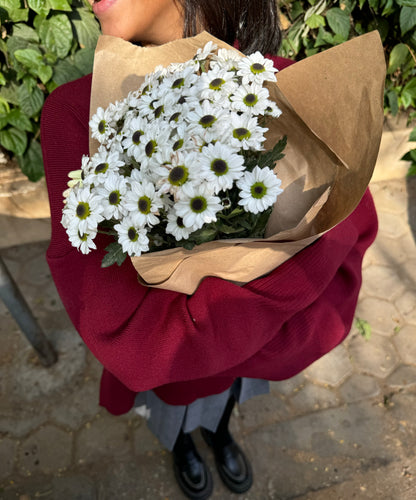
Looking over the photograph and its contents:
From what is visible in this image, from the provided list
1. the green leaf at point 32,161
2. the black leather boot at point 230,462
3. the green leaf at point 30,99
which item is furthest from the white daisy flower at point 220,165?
the green leaf at point 32,161

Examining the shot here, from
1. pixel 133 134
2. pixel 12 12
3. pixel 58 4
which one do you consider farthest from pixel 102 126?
pixel 12 12

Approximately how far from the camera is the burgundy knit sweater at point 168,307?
0.90 meters

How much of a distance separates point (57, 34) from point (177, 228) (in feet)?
6.14

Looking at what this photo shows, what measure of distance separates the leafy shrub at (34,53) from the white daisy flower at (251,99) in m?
1.66

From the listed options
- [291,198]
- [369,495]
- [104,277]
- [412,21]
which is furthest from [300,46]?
[369,495]

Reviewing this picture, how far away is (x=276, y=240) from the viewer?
685mm

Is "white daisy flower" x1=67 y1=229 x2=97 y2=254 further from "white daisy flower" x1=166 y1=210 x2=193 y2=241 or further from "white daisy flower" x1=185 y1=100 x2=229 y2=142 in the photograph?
"white daisy flower" x1=185 y1=100 x2=229 y2=142

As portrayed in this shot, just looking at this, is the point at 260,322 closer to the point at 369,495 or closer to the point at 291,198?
the point at 291,198

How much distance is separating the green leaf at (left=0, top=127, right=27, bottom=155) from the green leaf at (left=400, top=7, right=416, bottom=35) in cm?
224

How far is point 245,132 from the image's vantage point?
67cm

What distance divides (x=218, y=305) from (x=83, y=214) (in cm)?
39

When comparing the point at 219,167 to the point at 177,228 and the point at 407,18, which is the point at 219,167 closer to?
the point at 177,228

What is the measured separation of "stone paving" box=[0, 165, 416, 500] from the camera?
5.84 feet

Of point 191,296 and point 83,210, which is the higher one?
point 83,210
